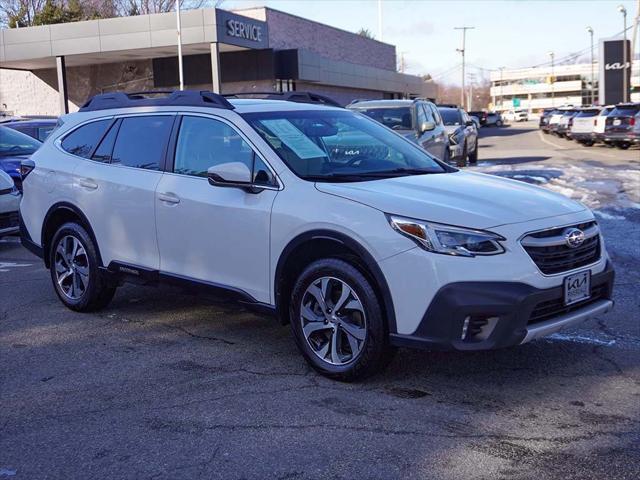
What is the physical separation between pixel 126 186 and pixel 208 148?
2.72ft

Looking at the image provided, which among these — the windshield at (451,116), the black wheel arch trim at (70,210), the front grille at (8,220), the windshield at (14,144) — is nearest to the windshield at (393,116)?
the windshield at (14,144)

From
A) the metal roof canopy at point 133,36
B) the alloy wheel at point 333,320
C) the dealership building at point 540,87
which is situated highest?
the dealership building at point 540,87

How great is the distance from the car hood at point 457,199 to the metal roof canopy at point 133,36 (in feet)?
95.3

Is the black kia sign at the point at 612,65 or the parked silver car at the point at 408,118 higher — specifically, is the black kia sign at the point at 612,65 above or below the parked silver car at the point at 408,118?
above

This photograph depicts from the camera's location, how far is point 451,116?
24.1 meters

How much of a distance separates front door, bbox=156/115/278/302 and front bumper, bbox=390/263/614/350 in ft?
4.00

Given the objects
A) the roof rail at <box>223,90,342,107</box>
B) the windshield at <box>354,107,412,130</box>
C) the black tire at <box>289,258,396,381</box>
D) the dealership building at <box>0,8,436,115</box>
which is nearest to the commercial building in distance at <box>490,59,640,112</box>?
the dealership building at <box>0,8,436,115</box>

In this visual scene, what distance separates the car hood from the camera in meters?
4.45

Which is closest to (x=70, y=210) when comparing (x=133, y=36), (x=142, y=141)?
(x=142, y=141)

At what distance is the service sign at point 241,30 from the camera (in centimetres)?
3291

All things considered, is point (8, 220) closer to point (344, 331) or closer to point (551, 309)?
point (344, 331)

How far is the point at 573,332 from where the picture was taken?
5875 millimetres

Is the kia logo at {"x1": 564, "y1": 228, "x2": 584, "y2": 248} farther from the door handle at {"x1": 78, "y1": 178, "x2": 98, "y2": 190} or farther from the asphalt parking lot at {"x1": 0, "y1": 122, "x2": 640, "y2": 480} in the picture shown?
the door handle at {"x1": 78, "y1": 178, "x2": 98, "y2": 190}

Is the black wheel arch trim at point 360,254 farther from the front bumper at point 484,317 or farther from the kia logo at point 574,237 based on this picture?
the kia logo at point 574,237
